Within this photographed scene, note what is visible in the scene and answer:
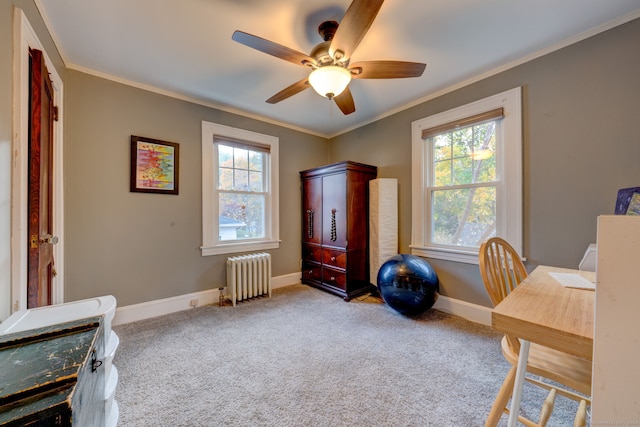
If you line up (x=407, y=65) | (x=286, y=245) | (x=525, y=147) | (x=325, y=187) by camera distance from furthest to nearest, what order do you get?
(x=286, y=245) < (x=325, y=187) < (x=525, y=147) < (x=407, y=65)

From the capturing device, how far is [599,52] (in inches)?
73.7

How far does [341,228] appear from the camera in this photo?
126 inches

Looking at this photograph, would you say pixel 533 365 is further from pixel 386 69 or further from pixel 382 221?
pixel 382 221

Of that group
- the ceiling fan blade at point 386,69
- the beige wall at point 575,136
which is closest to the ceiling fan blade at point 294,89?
the ceiling fan blade at point 386,69

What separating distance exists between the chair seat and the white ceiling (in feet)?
7.02

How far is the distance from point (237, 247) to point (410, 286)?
2.23m

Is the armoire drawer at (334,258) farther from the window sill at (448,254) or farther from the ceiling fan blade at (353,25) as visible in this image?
the ceiling fan blade at (353,25)

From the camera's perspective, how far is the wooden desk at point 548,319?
2.22 ft

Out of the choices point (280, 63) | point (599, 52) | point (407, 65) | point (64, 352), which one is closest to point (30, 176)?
point (64, 352)

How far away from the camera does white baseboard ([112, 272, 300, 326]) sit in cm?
249

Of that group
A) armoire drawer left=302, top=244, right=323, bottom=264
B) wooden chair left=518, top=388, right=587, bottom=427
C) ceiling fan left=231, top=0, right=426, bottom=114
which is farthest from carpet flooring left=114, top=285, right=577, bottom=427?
ceiling fan left=231, top=0, right=426, bottom=114

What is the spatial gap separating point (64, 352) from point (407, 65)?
2357 millimetres

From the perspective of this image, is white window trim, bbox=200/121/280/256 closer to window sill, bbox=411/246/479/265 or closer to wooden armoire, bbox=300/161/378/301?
wooden armoire, bbox=300/161/378/301

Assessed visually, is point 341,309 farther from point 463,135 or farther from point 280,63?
point 280,63
